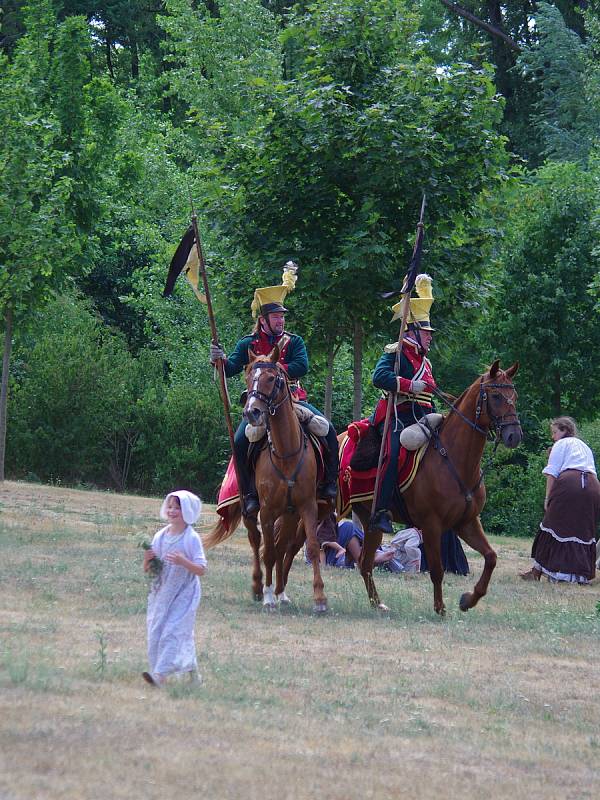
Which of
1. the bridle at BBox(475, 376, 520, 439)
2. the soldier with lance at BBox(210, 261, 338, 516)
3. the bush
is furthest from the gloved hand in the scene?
the bush

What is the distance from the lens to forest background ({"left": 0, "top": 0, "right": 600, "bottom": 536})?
18.5 m

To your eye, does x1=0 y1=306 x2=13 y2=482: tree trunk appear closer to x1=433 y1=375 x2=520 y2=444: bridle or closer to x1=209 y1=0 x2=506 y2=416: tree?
x1=209 y1=0 x2=506 y2=416: tree

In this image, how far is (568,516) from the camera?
17.8 metres

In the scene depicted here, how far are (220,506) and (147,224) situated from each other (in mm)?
23835

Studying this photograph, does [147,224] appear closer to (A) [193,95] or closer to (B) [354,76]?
(A) [193,95]

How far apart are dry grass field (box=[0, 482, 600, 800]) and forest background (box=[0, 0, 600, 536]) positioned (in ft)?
19.5

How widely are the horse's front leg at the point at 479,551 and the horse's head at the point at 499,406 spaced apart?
3.09 ft

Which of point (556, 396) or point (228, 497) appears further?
point (556, 396)

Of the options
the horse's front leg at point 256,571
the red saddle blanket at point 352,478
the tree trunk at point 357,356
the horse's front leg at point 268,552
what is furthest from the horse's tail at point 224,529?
the tree trunk at point 357,356

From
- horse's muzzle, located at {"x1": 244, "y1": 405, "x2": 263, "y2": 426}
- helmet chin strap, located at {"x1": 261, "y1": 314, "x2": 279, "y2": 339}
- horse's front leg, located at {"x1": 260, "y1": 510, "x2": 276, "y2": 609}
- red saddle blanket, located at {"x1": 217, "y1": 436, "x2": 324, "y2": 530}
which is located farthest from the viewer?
red saddle blanket, located at {"x1": 217, "y1": 436, "x2": 324, "y2": 530}

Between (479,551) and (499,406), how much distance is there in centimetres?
145

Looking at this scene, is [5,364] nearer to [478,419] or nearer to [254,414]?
[254,414]

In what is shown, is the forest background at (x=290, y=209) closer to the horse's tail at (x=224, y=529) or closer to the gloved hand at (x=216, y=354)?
the horse's tail at (x=224, y=529)

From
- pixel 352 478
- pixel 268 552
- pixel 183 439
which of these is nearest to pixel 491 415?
pixel 352 478
